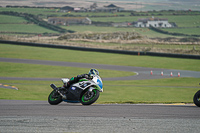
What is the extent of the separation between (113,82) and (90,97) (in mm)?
20419

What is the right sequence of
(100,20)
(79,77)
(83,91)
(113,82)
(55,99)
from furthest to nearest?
(100,20), (113,82), (55,99), (79,77), (83,91)

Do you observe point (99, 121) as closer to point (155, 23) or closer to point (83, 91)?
point (83, 91)

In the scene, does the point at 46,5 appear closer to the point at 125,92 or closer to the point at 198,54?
the point at 198,54

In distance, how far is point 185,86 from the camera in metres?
32.1

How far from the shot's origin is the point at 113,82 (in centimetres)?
3406

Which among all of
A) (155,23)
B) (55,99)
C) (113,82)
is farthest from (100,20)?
(55,99)

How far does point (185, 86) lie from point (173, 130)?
24.5m

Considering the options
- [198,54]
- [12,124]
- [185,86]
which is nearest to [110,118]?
[12,124]

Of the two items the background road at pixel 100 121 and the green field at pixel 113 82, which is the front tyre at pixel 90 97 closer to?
the background road at pixel 100 121

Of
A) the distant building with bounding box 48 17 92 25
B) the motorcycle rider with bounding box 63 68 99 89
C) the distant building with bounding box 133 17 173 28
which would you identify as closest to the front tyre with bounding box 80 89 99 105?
the motorcycle rider with bounding box 63 68 99 89

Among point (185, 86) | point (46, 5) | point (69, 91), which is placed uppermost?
point (46, 5)

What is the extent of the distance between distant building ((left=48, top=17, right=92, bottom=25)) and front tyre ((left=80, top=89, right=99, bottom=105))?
4024 inches

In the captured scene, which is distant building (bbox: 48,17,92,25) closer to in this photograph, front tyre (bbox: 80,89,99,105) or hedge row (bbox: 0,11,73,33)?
hedge row (bbox: 0,11,73,33)

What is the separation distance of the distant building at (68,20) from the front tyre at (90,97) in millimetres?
102209
